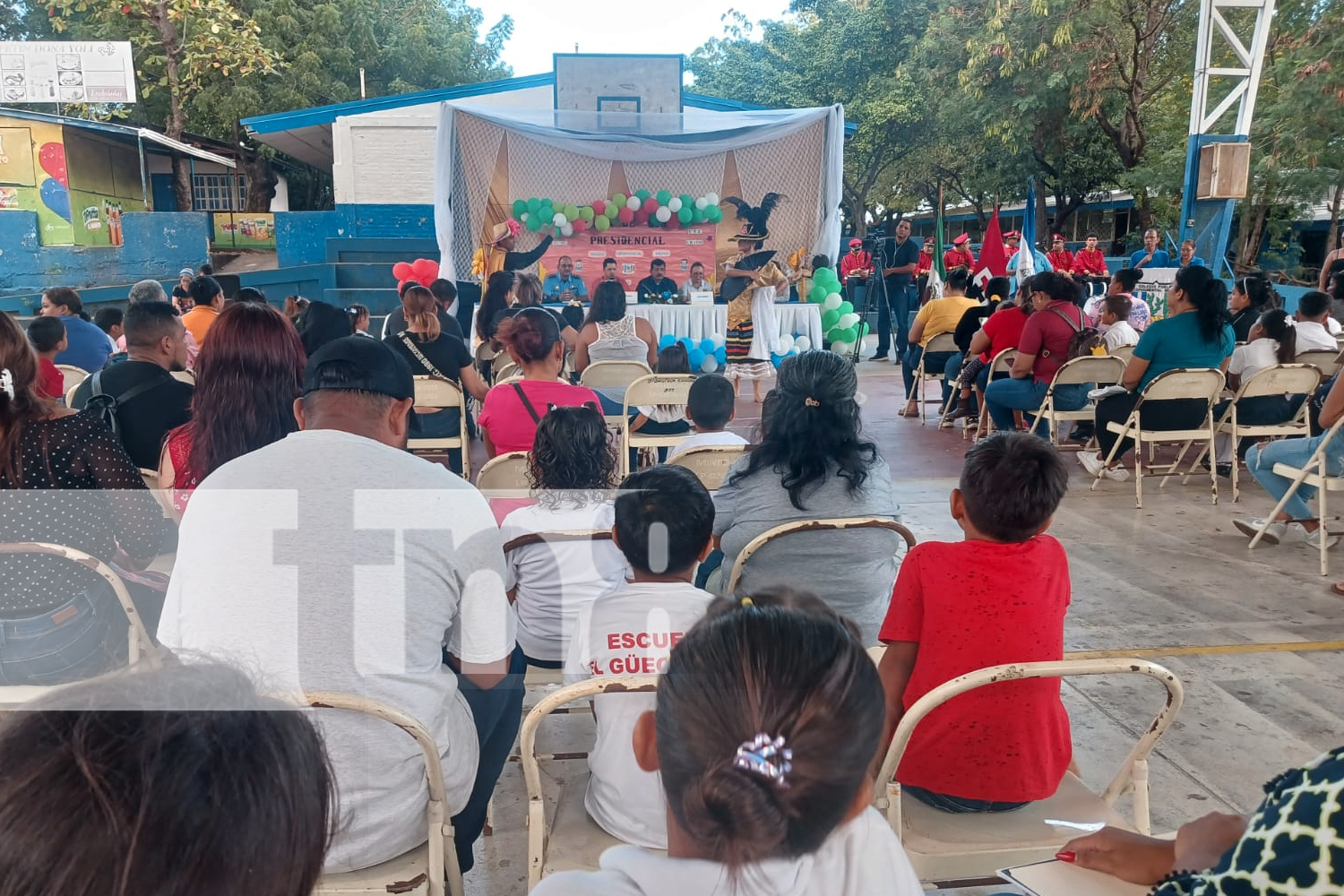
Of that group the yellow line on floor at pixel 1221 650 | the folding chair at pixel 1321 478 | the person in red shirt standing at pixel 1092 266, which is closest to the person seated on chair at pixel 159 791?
the yellow line on floor at pixel 1221 650

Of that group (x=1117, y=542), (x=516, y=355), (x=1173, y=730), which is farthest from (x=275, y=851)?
(x=1117, y=542)

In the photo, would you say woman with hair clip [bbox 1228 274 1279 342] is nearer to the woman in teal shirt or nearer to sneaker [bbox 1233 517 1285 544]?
the woman in teal shirt

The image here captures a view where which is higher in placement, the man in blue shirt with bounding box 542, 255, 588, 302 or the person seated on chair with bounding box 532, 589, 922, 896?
the man in blue shirt with bounding box 542, 255, 588, 302

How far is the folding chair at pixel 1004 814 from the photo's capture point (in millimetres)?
1407

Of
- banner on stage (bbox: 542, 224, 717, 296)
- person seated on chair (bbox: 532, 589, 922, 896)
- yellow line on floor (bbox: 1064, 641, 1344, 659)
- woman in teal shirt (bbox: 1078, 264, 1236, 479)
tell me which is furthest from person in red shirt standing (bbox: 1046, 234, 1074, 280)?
person seated on chair (bbox: 532, 589, 922, 896)

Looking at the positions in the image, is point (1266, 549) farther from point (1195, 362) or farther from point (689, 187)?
point (689, 187)

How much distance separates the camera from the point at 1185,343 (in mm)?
4949

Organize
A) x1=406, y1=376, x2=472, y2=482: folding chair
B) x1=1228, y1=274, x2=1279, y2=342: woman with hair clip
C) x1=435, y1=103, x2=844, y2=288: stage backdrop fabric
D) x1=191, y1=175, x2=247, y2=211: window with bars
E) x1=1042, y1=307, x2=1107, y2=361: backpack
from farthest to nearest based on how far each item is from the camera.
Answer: x1=191, y1=175, x2=247, y2=211: window with bars < x1=435, y1=103, x2=844, y2=288: stage backdrop fabric < x1=1228, y1=274, x2=1279, y2=342: woman with hair clip < x1=1042, y1=307, x2=1107, y2=361: backpack < x1=406, y1=376, x2=472, y2=482: folding chair

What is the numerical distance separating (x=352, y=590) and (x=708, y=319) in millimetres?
A: 7449

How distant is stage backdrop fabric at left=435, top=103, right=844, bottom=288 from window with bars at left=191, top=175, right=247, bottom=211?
1313 centimetres

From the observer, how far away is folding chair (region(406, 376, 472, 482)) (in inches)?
173

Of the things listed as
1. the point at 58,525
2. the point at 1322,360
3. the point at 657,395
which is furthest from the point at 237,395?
the point at 1322,360

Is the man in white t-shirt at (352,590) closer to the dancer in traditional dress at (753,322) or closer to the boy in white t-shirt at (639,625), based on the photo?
the boy in white t-shirt at (639,625)

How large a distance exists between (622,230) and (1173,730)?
8.36 m
